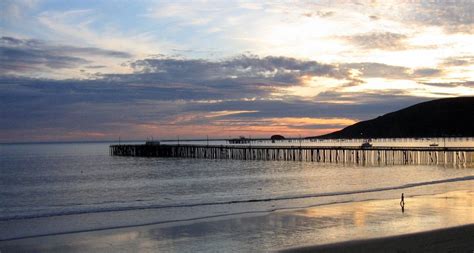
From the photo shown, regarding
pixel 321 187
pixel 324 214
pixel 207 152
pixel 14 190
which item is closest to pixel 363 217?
pixel 324 214

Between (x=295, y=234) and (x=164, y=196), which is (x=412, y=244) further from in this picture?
(x=164, y=196)

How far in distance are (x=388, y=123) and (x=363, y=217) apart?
168278 mm

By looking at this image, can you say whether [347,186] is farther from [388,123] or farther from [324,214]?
[388,123]

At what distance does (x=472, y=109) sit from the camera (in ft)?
527

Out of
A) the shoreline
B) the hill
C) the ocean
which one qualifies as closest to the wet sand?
the shoreline

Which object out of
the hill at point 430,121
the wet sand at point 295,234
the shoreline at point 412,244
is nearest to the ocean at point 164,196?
the wet sand at point 295,234

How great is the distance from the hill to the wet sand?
138 metres

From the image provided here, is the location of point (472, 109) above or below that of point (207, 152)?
above

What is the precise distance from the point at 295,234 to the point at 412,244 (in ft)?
10.5

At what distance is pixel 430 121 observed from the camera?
16312cm

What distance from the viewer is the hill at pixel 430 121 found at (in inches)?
6220

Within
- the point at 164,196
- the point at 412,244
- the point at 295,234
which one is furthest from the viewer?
the point at 164,196

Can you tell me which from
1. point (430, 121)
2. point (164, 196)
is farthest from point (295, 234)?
point (430, 121)

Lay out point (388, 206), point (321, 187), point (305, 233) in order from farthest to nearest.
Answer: point (321, 187), point (388, 206), point (305, 233)
